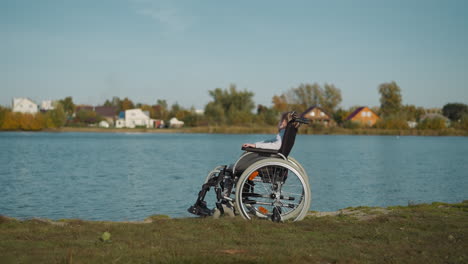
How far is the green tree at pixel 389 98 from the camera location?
11975 centimetres

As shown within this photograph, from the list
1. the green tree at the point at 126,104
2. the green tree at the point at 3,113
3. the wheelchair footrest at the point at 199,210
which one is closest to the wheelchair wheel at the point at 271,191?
the wheelchair footrest at the point at 199,210

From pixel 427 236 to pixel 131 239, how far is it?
375cm

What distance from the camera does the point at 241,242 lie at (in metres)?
5.46

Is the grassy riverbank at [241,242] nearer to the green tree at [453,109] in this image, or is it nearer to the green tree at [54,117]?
the green tree at [54,117]

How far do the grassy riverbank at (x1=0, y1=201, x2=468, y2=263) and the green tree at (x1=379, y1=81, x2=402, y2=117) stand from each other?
11866 centimetres

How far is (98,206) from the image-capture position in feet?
49.5

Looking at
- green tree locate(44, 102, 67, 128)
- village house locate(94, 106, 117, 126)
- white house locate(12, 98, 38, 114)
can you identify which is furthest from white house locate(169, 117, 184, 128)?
white house locate(12, 98, 38, 114)

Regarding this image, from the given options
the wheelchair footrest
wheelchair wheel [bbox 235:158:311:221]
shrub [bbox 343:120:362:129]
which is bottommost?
the wheelchair footrest

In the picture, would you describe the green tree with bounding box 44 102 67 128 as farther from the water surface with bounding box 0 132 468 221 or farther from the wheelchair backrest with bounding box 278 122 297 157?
the wheelchair backrest with bounding box 278 122 297 157

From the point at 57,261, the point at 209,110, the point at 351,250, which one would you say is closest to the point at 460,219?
the point at 351,250

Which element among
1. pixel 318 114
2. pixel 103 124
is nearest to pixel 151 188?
pixel 318 114

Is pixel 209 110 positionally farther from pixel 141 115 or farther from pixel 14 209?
pixel 14 209

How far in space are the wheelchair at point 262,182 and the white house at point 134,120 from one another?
410 feet

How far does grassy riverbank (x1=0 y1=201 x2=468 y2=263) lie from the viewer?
472cm
